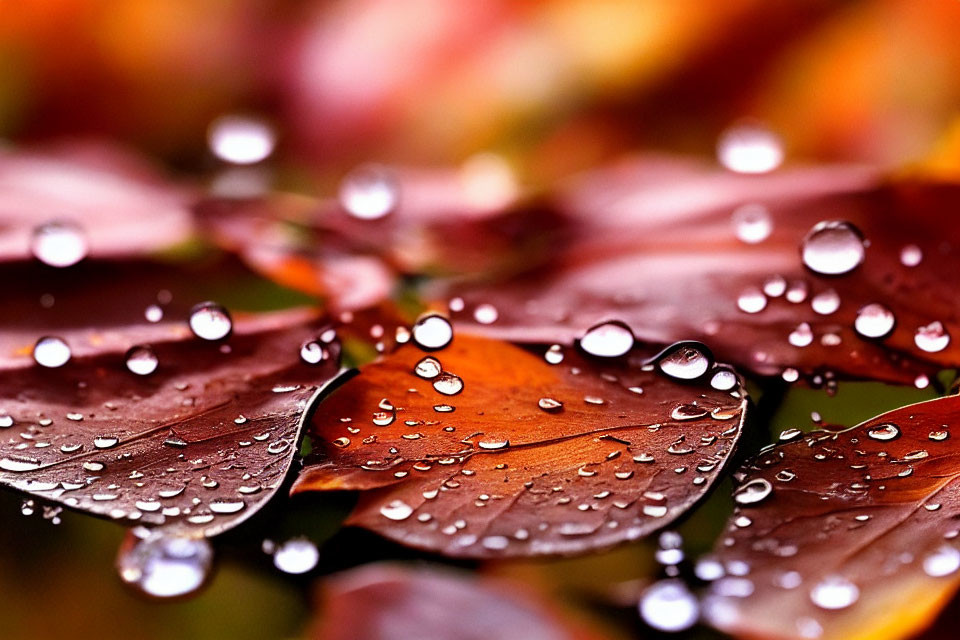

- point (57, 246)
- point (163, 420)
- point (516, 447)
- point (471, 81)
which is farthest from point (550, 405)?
point (471, 81)

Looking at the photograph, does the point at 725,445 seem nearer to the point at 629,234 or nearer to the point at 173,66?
the point at 629,234

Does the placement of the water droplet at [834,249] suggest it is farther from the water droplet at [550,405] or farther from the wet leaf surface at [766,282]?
the water droplet at [550,405]

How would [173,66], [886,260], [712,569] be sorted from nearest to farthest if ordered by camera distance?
[712,569], [886,260], [173,66]

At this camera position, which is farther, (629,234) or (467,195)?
(467,195)

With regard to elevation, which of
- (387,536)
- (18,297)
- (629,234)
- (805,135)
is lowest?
(387,536)

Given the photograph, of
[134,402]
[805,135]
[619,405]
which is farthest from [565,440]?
[805,135]

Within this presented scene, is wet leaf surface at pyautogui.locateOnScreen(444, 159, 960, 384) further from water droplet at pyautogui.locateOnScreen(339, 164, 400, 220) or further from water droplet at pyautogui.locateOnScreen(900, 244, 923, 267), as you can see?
water droplet at pyautogui.locateOnScreen(339, 164, 400, 220)
